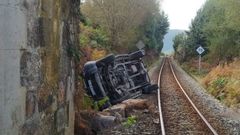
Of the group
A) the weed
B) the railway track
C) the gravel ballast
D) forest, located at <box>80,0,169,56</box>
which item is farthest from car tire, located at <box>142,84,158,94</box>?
forest, located at <box>80,0,169,56</box>

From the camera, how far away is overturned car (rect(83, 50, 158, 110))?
1524 cm

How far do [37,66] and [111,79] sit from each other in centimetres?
1059

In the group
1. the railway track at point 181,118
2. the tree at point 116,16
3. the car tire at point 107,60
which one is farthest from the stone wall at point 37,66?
the tree at point 116,16

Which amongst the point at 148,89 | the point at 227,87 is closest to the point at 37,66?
the point at 148,89

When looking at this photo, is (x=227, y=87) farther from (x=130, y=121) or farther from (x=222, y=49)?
(x=222, y=49)

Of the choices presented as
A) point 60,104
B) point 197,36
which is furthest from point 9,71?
point 197,36

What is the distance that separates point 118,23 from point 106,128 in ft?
86.1

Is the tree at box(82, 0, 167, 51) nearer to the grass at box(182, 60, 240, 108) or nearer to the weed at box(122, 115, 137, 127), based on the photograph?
the grass at box(182, 60, 240, 108)

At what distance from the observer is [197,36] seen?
2164 inches

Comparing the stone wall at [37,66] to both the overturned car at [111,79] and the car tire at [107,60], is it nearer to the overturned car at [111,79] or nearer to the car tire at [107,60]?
the overturned car at [111,79]

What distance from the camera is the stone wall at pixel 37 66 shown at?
4805 mm

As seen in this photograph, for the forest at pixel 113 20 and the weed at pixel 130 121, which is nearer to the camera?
the weed at pixel 130 121

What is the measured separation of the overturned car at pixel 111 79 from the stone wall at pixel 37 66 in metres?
7.29

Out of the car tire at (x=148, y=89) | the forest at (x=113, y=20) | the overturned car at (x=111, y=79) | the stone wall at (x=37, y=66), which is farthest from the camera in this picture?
the forest at (x=113, y=20)
